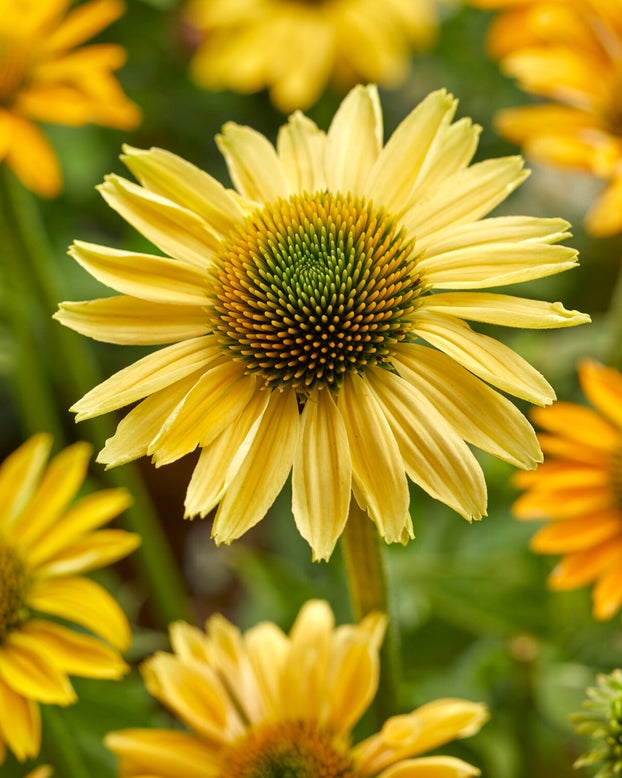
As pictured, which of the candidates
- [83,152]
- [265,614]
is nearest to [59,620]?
[265,614]

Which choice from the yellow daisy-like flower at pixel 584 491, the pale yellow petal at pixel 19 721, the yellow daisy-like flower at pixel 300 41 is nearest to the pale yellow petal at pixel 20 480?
the pale yellow petal at pixel 19 721

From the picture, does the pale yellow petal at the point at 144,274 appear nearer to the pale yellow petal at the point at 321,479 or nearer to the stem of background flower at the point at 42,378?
the pale yellow petal at the point at 321,479

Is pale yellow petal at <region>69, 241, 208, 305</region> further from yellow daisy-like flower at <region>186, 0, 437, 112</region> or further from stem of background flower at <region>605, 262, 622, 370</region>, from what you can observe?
yellow daisy-like flower at <region>186, 0, 437, 112</region>

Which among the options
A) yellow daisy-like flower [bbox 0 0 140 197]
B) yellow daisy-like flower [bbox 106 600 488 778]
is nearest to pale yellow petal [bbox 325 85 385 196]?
yellow daisy-like flower [bbox 106 600 488 778]

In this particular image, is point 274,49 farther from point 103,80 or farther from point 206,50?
point 103,80

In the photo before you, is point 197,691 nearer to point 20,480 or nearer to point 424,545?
point 20,480

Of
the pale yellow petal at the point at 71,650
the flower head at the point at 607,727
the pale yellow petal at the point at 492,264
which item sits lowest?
the flower head at the point at 607,727

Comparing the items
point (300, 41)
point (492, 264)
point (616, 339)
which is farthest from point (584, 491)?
point (300, 41)
